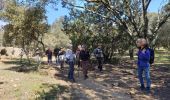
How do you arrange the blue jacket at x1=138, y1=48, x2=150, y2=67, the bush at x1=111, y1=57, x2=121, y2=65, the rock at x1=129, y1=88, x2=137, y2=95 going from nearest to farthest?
the blue jacket at x1=138, y1=48, x2=150, y2=67 → the rock at x1=129, y1=88, x2=137, y2=95 → the bush at x1=111, y1=57, x2=121, y2=65

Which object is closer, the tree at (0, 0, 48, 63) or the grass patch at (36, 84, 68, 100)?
the grass patch at (36, 84, 68, 100)

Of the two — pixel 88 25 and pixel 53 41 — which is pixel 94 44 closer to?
pixel 88 25

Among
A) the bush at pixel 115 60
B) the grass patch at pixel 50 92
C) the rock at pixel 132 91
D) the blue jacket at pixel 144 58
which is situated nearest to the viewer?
the grass patch at pixel 50 92

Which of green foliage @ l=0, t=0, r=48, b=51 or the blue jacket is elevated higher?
green foliage @ l=0, t=0, r=48, b=51

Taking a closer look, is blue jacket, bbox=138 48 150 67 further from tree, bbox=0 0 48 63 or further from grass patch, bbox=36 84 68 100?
tree, bbox=0 0 48 63

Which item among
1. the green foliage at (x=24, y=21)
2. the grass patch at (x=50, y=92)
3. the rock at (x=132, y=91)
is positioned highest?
the green foliage at (x=24, y=21)

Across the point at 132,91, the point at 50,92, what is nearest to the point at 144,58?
the point at 132,91

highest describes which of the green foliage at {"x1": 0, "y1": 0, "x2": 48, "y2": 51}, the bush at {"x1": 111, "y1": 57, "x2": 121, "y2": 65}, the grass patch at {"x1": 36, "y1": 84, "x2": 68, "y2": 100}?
the green foliage at {"x1": 0, "y1": 0, "x2": 48, "y2": 51}

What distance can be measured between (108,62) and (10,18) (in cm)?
1089

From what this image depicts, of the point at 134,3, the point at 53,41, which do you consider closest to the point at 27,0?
the point at 134,3

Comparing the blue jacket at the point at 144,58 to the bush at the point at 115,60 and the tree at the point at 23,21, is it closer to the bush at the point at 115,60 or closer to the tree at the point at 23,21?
the tree at the point at 23,21

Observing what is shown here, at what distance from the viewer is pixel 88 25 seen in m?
34.7

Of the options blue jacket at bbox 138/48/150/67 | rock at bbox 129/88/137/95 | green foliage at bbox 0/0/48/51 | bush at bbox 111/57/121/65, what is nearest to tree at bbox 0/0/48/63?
green foliage at bbox 0/0/48/51

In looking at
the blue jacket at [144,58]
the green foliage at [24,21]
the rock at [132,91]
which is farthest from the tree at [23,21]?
the blue jacket at [144,58]
